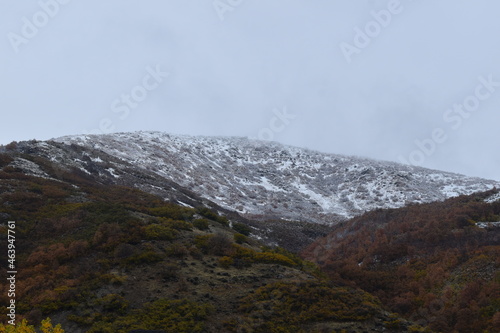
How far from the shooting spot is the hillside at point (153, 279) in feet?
41.2

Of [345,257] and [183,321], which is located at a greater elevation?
[345,257]

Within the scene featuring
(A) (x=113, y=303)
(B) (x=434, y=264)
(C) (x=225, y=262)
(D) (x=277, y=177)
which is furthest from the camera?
(D) (x=277, y=177)

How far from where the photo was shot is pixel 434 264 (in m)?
19.6

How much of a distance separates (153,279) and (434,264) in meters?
14.9

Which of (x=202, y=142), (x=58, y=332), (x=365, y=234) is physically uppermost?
(x=202, y=142)

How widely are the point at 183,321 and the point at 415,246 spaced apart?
17.0m

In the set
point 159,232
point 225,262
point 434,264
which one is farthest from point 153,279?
point 434,264

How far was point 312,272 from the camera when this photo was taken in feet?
60.9

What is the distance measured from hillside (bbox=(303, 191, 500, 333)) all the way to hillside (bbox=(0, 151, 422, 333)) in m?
2.34

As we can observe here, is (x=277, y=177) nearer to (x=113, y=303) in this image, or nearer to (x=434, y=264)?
(x=434, y=264)

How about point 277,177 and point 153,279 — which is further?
point 277,177

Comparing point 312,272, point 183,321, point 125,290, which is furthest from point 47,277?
point 312,272

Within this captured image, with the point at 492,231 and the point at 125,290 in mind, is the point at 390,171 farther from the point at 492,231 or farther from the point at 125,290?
the point at 125,290

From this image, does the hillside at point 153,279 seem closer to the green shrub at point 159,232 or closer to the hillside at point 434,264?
the green shrub at point 159,232
